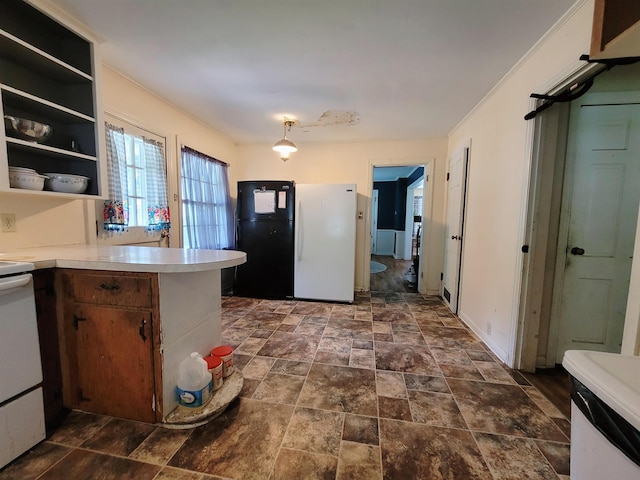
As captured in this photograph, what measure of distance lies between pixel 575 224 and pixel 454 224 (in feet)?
4.43

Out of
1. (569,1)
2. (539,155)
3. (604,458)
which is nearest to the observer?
(604,458)

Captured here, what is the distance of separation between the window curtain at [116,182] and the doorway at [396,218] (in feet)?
14.1

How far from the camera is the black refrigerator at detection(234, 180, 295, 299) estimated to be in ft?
11.9

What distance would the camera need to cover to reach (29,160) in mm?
1699

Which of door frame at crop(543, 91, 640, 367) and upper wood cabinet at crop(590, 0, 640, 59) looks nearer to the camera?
upper wood cabinet at crop(590, 0, 640, 59)

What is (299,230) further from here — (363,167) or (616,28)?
(616,28)

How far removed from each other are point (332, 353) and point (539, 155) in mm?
2171

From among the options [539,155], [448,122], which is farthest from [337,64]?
[448,122]

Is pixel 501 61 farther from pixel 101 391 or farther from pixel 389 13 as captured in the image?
pixel 101 391

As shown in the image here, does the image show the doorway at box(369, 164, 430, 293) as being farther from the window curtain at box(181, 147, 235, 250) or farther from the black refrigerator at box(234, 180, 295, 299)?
the window curtain at box(181, 147, 235, 250)

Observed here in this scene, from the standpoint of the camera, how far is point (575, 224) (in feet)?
6.43

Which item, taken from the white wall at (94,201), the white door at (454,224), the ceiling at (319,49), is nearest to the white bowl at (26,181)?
the white wall at (94,201)

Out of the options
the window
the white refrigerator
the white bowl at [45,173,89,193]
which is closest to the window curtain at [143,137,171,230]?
the window

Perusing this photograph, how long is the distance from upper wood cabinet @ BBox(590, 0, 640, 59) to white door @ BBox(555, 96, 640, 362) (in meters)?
1.27
